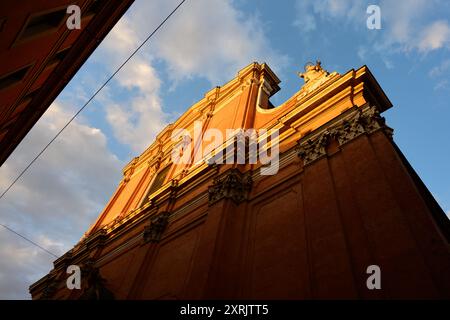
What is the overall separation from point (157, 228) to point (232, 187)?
12.9 ft

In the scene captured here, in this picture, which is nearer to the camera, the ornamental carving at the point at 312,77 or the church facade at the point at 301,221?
the church facade at the point at 301,221

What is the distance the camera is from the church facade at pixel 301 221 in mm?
Result: 5320

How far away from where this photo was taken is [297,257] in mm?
6777

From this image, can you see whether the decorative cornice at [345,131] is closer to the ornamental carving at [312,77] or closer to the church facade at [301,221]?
the church facade at [301,221]

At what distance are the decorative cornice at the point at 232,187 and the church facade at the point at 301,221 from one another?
1.3 inches

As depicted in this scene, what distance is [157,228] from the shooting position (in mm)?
11875

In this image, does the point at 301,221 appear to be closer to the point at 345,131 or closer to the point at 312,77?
the point at 345,131

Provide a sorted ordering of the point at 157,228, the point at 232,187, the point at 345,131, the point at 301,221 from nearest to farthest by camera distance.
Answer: the point at 301,221, the point at 345,131, the point at 232,187, the point at 157,228

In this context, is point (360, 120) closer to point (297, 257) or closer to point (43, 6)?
point (297, 257)

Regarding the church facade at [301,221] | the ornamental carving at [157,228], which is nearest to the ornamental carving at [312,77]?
the church facade at [301,221]

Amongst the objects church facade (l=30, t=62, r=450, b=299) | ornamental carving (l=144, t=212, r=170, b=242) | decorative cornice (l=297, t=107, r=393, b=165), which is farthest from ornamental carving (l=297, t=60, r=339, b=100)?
ornamental carving (l=144, t=212, r=170, b=242)

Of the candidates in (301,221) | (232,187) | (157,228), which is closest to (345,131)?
(301,221)
